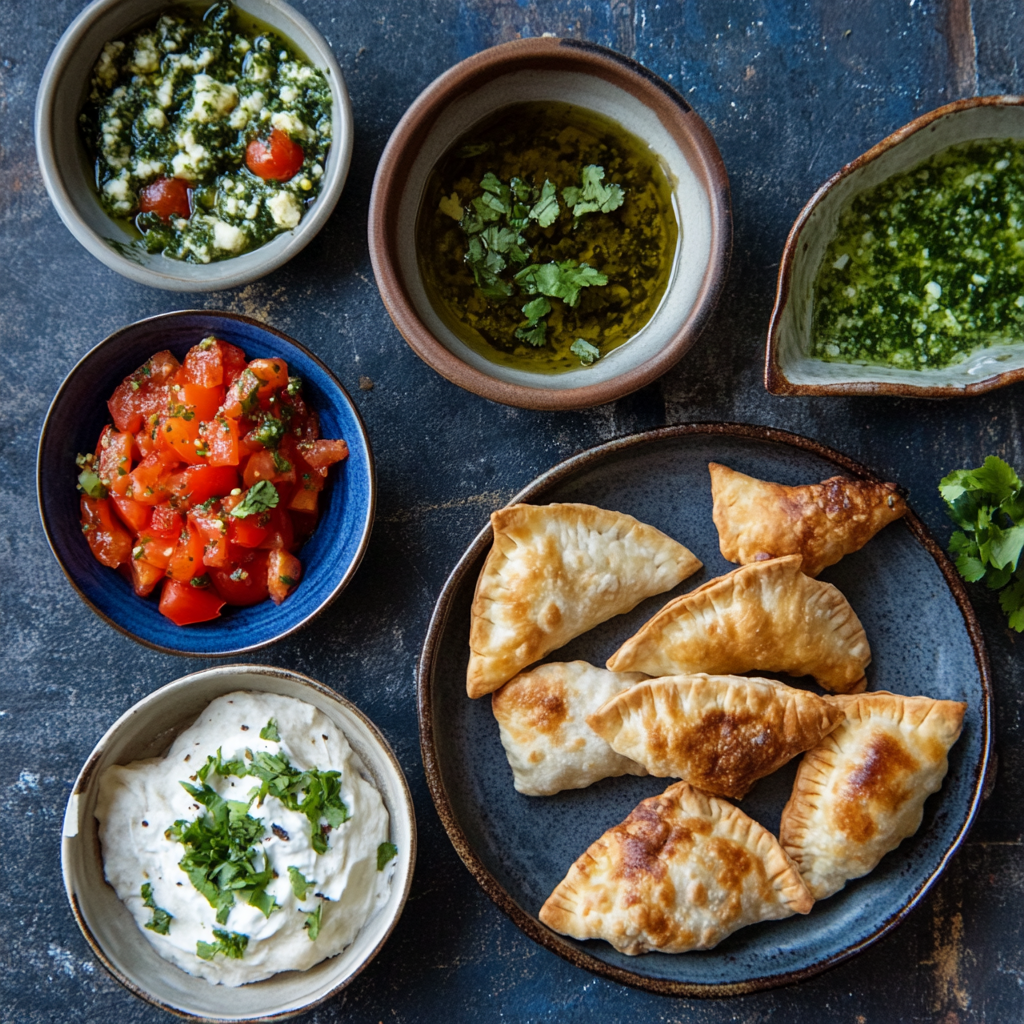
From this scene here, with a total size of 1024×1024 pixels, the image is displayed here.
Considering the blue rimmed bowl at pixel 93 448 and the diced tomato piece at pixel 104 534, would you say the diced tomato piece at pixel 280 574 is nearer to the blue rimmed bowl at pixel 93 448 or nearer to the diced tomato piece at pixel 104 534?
the blue rimmed bowl at pixel 93 448

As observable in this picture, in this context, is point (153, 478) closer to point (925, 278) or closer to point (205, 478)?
point (205, 478)

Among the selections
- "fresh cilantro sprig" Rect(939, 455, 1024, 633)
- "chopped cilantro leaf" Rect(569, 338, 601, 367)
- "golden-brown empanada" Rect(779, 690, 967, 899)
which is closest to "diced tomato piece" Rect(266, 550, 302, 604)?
"chopped cilantro leaf" Rect(569, 338, 601, 367)

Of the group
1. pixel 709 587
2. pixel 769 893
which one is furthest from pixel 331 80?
pixel 769 893

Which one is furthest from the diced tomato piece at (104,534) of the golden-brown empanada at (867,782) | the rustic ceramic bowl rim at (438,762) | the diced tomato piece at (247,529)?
the golden-brown empanada at (867,782)

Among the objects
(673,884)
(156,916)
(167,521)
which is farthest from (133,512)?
(673,884)

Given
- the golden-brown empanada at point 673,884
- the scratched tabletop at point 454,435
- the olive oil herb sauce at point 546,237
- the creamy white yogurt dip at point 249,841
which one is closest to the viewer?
the creamy white yogurt dip at point 249,841

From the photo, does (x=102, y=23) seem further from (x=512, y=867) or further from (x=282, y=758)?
(x=512, y=867)

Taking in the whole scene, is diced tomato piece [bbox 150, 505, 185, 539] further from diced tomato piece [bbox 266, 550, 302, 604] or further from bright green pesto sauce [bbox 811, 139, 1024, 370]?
bright green pesto sauce [bbox 811, 139, 1024, 370]
